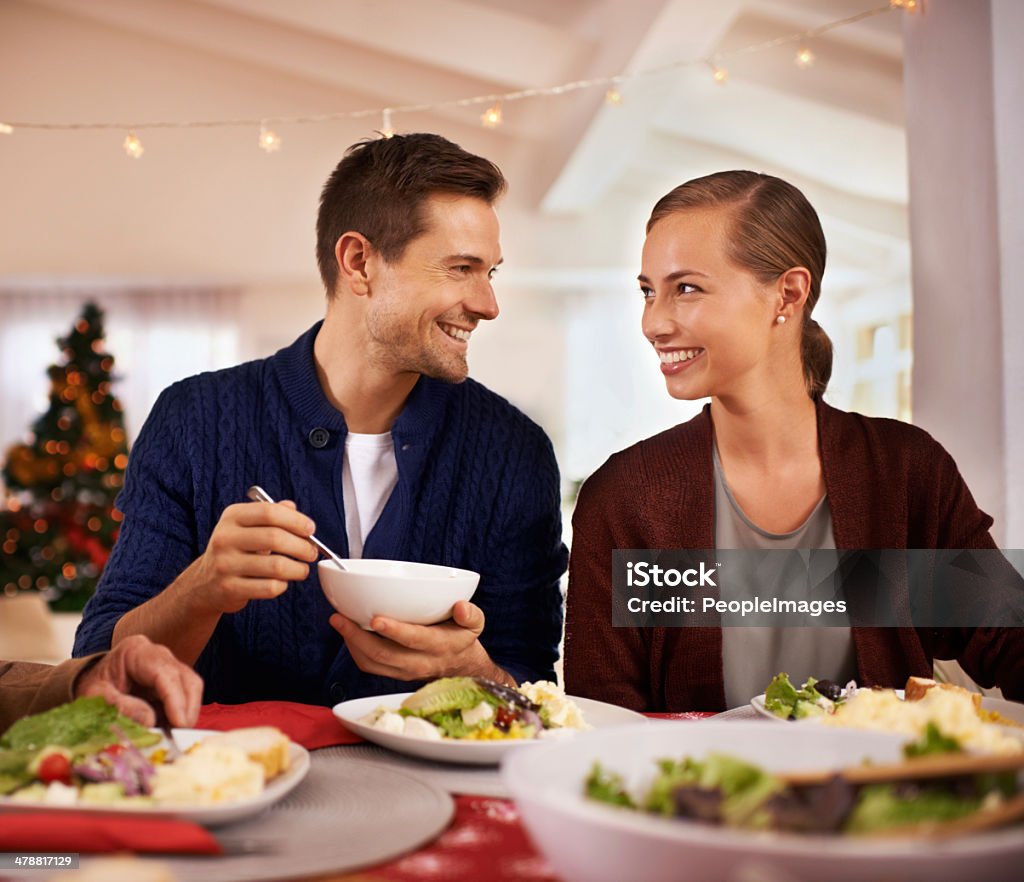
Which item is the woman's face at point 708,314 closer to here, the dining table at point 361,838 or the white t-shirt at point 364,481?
the white t-shirt at point 364,481

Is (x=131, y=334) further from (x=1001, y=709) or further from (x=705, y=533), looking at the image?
(x=1001, y=709)

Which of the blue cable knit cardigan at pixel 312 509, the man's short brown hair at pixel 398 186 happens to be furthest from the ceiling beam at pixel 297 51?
the blue cable knit cardigan at pixel 312 509

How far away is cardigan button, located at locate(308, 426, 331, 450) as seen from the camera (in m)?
1.74

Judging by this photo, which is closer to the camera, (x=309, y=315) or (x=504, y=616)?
(x=504, y=616)

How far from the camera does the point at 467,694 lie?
1018 mm

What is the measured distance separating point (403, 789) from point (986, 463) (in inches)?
65.2

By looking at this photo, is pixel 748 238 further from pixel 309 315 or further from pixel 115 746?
pixel 309 315

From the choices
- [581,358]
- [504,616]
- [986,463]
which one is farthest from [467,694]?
[581,358]

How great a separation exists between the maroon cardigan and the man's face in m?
0.40

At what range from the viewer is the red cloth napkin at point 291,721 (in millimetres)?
1047

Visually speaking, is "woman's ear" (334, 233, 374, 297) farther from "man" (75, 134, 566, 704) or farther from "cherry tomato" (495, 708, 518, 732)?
"cherry tomato" (495, 708, 518, 732)

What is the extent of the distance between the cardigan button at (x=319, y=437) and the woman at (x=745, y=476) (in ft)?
1.47

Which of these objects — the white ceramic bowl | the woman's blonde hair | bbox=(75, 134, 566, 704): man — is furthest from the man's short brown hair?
the white ceramic bowl
